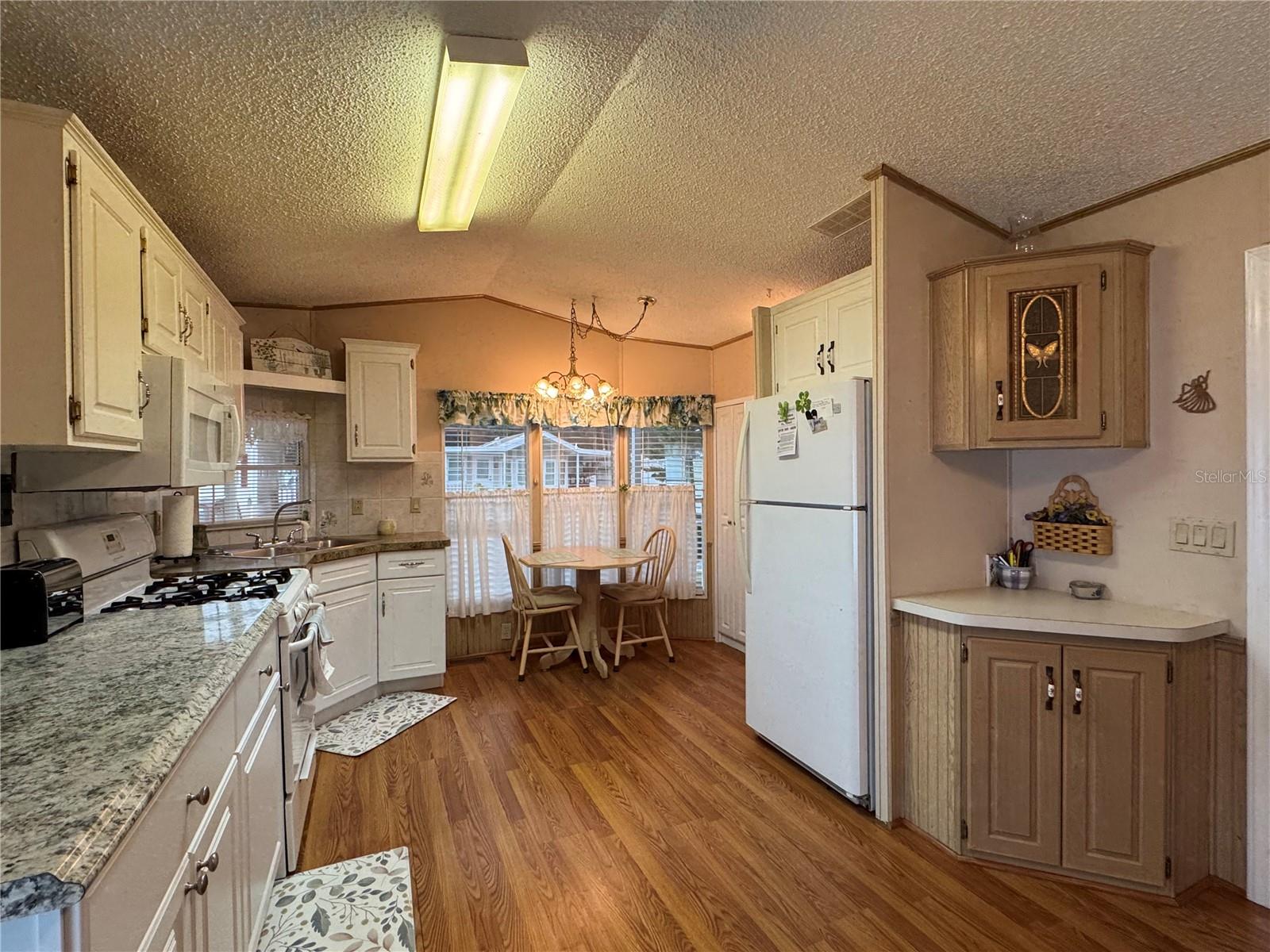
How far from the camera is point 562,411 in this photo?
14.3 ft

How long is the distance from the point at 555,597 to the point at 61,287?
299 cm

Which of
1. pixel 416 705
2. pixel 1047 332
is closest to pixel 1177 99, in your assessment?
pixel 1047 332

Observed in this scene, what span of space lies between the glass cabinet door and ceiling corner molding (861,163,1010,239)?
0.39 m

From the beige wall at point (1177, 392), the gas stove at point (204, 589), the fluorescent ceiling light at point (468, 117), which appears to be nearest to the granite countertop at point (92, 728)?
the gas stove at point (204, 589)

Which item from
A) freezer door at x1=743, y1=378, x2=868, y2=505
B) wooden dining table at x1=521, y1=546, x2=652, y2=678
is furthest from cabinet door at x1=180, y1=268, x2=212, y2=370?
freezer door at x1=743, y1=378, x2=868, y2=505

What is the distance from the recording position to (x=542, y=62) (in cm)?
174

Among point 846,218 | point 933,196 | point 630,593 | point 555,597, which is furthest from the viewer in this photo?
point 630,593

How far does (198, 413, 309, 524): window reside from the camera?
10.9ft

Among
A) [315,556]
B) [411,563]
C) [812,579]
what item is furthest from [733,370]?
[315,556]

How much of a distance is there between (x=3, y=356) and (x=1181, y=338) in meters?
3.30

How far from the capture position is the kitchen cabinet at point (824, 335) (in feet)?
7.95

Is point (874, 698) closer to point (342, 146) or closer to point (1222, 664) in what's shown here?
point (1222, 664)

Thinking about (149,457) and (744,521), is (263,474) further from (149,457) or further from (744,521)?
(744,521)

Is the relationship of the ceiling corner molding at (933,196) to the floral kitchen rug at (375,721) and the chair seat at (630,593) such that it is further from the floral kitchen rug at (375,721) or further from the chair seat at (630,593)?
the floral kitchen rug at (375,721)
